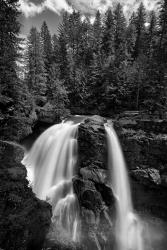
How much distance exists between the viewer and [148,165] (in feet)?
48.1

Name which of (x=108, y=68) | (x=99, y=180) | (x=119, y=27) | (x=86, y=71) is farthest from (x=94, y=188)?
(x=119, y=27)

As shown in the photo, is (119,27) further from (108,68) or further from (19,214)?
(19,214)

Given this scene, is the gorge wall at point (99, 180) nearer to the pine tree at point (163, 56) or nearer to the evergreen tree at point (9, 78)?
the evergreen tree at point (9, 78)

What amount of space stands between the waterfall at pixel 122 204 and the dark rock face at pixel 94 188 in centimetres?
67

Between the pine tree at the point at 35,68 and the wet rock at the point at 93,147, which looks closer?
the wet rock at the point at 93,147

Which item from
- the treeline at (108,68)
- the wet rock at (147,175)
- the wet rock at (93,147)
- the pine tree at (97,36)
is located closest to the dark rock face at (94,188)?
the wet rock at (93,147)

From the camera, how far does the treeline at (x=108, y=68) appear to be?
2273 centimetres

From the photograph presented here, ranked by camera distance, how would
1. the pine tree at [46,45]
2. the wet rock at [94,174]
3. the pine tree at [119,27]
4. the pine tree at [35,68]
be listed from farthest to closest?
the pine tree at [119,27], the pine tree at [46,45], the pine tree at [35,68], the wet rock at [94,174]

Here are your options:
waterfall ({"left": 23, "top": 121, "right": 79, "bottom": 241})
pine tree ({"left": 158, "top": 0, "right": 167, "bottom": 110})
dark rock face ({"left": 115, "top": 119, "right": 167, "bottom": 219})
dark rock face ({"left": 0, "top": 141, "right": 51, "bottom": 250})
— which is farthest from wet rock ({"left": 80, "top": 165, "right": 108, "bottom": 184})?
pine tree ({"left": 158, "top": 0, "right": 167, "bottom": 110})

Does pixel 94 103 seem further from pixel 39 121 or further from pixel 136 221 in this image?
pixel 136 221

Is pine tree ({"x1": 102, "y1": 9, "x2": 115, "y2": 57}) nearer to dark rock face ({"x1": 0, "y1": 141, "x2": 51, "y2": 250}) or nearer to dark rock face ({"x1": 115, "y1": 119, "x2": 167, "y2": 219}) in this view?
dark rock face ({"x1": 115, "y1": 119, "x2": 167, "y2": 219})

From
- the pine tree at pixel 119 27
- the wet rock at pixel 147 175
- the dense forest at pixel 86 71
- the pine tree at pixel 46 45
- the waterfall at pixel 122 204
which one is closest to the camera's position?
the waterfall at pixel 122 204

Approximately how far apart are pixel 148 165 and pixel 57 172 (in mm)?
7493

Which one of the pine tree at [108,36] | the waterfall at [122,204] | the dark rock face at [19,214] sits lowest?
the waterfall at [122,204]
